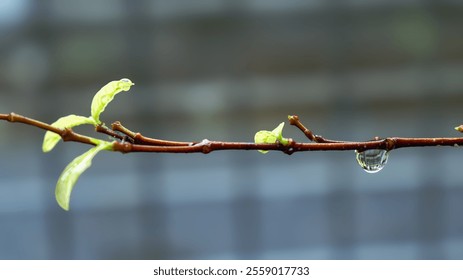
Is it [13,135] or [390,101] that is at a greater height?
[390,101]

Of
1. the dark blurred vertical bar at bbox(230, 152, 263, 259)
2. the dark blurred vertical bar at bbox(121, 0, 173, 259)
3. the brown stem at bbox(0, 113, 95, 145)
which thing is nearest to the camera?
the brown stem at bbox(0, 113, 95, 145)

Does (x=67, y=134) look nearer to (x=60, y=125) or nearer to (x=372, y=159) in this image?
(x=60, y=125)

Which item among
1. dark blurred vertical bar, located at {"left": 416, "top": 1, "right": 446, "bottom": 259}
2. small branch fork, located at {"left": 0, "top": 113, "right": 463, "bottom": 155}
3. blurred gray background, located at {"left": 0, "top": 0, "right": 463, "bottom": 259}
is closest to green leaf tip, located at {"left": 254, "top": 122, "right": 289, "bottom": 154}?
small branch fork, located at {"left": 0, "top": 113, "right": 463, "bottom": 155}

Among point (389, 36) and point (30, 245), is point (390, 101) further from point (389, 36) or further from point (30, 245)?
point (30, 245)

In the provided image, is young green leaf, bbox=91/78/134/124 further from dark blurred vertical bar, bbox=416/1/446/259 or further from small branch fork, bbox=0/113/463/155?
dark blurred vertical bar, bbox=416/1/446/259

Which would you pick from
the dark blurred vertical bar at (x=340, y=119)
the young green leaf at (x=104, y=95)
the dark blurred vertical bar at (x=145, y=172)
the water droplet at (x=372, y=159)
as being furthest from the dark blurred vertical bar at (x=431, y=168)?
the young green leaf at (x=104, y=95)

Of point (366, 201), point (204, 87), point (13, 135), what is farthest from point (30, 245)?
point (366, 201)

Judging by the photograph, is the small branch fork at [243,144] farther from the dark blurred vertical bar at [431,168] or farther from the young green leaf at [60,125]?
the dark blurred vertical bar at [431,168]
